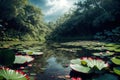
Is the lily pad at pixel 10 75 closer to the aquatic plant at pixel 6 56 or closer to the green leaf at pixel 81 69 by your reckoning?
the aquatic plant at pixel 6 56

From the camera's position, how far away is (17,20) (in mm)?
32812

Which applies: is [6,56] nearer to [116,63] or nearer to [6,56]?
[6,56]

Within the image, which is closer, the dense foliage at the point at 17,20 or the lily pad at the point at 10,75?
the lily pad at the point at 10,75

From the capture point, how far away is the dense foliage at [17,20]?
28087mm

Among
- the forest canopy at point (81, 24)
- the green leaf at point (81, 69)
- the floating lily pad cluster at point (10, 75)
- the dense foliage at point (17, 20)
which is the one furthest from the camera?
the dense foliage at point (17, 20)

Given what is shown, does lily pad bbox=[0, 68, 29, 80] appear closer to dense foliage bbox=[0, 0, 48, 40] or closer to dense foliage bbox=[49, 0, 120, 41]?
dense foliage bbox=[49, 0, 120, 41]

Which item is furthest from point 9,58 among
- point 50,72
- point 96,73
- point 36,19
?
point 36,19

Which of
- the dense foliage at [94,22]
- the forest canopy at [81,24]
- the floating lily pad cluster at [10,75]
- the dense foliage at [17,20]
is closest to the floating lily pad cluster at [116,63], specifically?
the floating lily pad cluster at [10,75]

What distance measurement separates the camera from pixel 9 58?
4.71m

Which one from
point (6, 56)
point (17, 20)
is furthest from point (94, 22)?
point (6, 56)

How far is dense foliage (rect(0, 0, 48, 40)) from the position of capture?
1106 inches

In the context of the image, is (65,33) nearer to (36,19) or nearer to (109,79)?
(36,19)

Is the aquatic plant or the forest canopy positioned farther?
the forest canopy

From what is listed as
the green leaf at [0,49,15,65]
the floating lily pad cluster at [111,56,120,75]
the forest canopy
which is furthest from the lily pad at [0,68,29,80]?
the forest canopy
